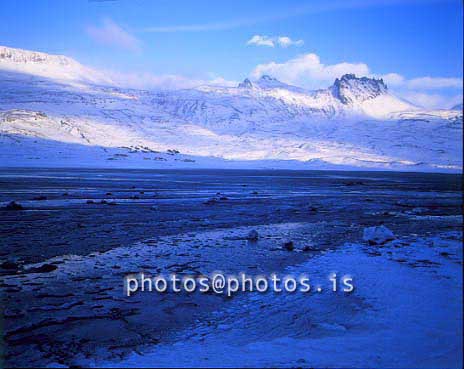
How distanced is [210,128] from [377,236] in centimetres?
14102

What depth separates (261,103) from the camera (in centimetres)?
18225

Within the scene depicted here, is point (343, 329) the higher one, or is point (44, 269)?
point (343, 329)

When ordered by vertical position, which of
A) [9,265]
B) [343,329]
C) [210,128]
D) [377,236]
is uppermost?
[210,128]

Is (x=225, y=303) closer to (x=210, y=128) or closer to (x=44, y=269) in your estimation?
(x=44, y=269)

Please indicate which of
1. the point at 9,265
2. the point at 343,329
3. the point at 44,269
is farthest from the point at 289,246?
the point at 9,265

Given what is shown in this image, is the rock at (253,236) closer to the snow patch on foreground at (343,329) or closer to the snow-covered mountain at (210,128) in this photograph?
the snow patch on foreground at (343,329)

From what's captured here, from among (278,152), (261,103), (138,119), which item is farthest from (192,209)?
(261,103)

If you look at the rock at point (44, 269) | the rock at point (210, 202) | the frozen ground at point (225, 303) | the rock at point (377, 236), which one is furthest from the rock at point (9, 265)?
the rock at point (210, 202)

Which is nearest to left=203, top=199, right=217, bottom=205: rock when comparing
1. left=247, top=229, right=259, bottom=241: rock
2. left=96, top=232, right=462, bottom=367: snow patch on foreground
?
left=247, top=229, right=259, bottom=241: rock

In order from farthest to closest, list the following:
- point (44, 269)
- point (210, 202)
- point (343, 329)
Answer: point (210, 202)
point (44, 269)
point (343, 329)

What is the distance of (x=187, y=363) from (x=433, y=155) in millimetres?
125200

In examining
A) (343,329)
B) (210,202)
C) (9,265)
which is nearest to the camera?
(343,329)

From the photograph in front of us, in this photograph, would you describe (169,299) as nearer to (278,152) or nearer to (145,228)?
(145,228)

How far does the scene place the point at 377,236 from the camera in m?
10.8
